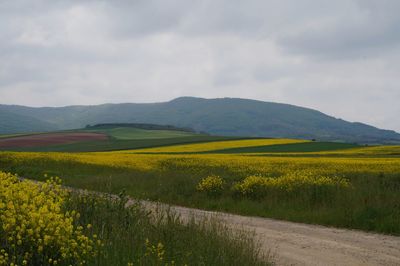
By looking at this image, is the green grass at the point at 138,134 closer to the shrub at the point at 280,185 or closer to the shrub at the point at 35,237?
the shrub at the point at 280,185

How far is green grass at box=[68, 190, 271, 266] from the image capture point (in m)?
6.43

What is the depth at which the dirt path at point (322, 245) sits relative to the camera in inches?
400

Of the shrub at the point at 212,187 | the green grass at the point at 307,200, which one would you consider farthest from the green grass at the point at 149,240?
the shrub at the point at 212,187

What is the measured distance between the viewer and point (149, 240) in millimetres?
7551

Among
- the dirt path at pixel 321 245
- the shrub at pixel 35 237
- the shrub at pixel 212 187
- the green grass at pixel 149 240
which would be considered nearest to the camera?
the shrub at pixel 35 237

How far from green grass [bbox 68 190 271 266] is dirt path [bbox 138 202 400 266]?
998mm

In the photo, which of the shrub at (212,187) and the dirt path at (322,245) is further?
the shrub at (212,187)

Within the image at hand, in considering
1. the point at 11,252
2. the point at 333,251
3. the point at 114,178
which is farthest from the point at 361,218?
the point at 114,178

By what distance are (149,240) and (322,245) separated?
5761 millimetres

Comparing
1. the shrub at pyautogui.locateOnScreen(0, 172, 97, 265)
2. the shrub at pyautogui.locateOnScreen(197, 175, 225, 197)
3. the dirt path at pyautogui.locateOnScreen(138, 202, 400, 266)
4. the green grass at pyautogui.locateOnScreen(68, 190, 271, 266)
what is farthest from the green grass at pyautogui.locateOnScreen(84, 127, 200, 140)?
the shrub at pyautogui.locateOnScreen(0, 172, 97, 265)

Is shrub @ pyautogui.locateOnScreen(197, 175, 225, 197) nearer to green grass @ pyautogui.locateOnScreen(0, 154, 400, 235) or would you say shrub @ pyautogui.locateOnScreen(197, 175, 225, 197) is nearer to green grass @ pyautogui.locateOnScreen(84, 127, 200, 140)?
green grass @ pyautogui.locateOnScreen(0, 154, 400, 235)

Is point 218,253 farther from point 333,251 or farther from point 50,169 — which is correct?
point 50,169

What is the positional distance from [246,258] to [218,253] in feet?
2.06

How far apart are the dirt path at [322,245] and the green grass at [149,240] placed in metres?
1.00
